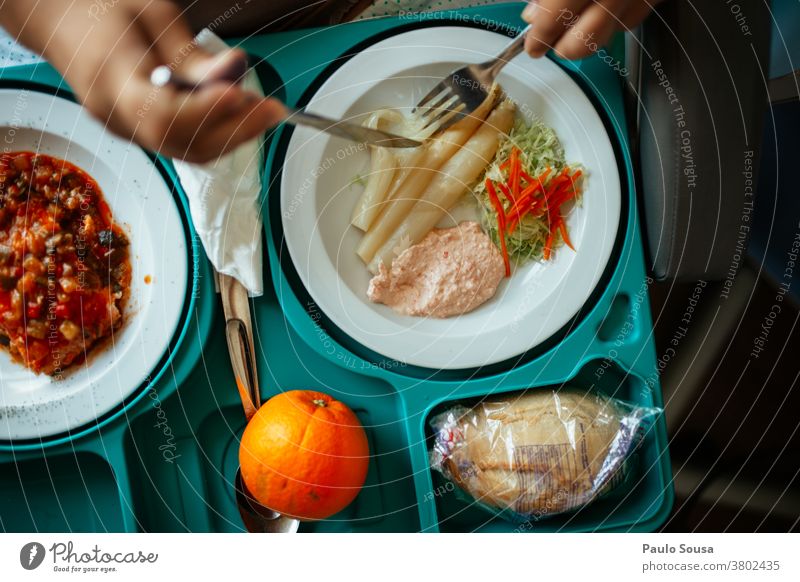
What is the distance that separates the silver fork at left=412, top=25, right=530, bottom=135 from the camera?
68 cm

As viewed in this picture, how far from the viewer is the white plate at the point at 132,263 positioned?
2.17ft

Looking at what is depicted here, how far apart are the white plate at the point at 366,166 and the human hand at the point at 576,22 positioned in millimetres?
24

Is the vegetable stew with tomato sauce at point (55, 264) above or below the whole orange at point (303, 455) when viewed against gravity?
above

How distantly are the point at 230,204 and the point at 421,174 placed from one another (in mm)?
216

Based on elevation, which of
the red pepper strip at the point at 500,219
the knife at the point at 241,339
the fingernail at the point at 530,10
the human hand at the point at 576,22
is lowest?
the knife at the point at 241,339

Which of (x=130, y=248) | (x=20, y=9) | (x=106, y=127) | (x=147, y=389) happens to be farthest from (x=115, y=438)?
(x=20, y=9)

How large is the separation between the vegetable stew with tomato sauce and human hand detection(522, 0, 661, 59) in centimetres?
51

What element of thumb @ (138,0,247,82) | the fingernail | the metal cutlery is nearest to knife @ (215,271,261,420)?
the metal cutlery

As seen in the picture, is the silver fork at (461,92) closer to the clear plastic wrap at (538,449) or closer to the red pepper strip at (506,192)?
the red pepper strip at (506,192)

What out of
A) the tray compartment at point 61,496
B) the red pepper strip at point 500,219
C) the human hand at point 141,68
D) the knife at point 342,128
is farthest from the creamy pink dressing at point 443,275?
the tray compartment at point 61,496

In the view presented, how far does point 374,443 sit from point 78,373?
0.34 metres

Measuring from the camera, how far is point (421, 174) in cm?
70

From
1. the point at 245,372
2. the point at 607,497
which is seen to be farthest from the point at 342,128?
the point at 607,497

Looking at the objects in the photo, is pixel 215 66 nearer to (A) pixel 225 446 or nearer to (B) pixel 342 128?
(B) pixel 342 128
